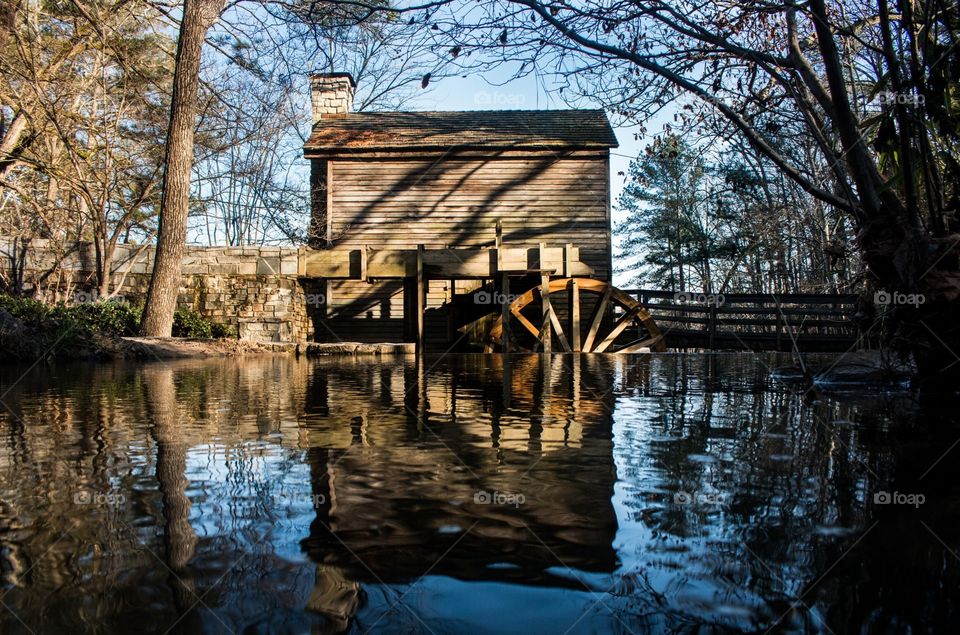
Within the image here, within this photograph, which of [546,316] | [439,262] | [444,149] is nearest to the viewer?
[439,262]

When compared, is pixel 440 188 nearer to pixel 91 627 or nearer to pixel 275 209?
pixel 275 209

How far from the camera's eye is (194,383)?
557cm

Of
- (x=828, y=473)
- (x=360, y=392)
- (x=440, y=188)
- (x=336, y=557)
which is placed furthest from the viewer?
(x=440, y=188)

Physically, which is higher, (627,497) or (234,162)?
(234,162)

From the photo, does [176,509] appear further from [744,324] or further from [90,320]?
[744,324]

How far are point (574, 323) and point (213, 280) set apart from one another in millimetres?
8304

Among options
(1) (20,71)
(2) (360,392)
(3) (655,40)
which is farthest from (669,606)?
(1) (20,71)

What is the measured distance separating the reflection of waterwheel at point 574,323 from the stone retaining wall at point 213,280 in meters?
4.95

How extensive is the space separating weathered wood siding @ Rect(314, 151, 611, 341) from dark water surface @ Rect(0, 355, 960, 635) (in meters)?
14.7

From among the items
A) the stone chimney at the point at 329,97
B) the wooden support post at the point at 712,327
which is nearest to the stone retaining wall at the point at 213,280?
the stone chimney at the point at 329,97

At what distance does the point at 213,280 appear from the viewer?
51.2ft

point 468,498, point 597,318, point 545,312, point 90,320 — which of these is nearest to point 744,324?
point 597,318

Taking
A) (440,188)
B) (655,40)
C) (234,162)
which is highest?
(234,162)

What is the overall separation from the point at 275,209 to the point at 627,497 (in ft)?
88.4
